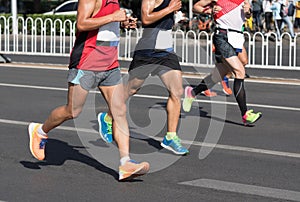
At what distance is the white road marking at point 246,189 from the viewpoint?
6.90 metres

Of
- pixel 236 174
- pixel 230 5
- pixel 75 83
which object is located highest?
pixel 230 5

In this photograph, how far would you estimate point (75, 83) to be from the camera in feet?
24.5

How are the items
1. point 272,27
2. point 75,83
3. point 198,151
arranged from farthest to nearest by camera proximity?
point 272,27
point 198,151
point 75,83

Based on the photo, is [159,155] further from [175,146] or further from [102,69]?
[102,69]

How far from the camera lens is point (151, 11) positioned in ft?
27.7

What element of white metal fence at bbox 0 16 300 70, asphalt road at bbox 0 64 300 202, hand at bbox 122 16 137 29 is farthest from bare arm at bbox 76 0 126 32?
white metal fence at bbox 0 16 300 70

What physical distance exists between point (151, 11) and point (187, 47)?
38.3 ft

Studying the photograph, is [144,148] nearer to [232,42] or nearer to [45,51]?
[232,42]

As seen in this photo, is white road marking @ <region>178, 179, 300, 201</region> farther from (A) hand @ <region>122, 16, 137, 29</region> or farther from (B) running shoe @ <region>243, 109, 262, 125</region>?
(B) running shoe @ <region>243, 109, 262, 125</region>

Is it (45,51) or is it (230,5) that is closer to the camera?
(230,5)

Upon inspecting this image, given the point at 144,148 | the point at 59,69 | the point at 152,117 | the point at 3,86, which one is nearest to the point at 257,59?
the point at 59,69

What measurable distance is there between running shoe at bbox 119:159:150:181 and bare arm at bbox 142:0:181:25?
172 centimetres

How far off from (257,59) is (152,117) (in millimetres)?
9564

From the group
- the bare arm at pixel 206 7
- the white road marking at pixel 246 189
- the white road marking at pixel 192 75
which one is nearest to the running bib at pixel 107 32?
the white road marking at pixel 246 189
